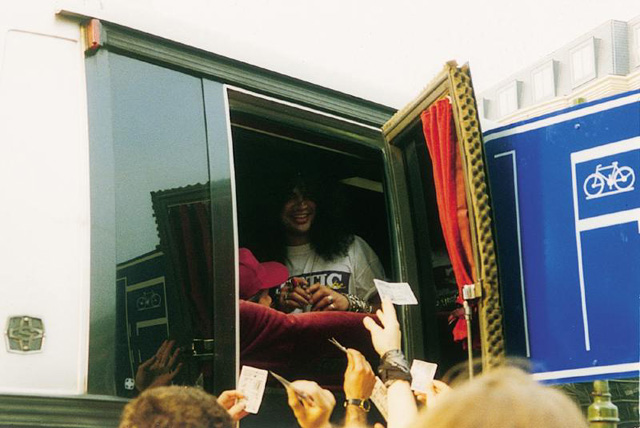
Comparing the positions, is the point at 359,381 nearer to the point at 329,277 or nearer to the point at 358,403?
the point at 358,403

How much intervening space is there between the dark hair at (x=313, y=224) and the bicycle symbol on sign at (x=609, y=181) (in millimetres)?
1321

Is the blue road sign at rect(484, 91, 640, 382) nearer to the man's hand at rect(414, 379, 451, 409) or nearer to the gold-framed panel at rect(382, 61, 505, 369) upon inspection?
the gold-framed panel at rect(382, 61, 505, 369)

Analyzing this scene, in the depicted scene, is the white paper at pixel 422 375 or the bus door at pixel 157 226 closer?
the bus door at pixel 157 226

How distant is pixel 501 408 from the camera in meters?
1.22

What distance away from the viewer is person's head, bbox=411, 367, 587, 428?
121 cm

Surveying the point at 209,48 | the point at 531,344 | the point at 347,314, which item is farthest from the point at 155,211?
the point at 531,344

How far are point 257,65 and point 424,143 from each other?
2.34 ft

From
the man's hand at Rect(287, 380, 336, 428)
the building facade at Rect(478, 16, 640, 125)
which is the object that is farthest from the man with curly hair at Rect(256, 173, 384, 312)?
the building facade at Rect(478, 16, 640, 125)

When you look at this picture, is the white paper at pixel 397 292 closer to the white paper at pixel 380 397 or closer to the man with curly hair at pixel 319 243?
the white paper at pixel 380 397

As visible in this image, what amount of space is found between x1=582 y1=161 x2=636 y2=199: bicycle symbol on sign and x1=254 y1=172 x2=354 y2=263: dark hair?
132cm

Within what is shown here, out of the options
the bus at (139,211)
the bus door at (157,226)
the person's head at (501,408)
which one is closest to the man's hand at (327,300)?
the bus at (139,211)

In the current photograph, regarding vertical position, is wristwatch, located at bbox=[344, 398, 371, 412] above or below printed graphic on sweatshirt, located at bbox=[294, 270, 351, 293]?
below

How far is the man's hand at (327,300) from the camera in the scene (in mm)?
3754

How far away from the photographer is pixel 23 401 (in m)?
2.32
